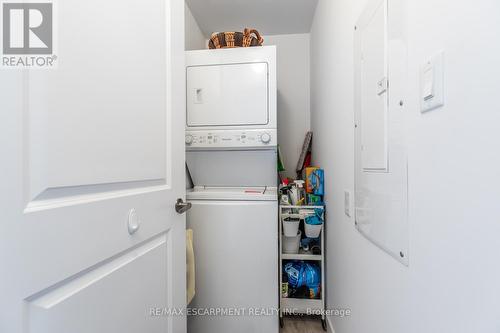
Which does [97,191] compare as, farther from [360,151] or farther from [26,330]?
[360,151]

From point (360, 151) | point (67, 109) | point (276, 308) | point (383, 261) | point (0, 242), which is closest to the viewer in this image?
point (0, 242)

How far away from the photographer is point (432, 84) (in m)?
0.59

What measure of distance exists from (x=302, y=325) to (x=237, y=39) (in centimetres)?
234

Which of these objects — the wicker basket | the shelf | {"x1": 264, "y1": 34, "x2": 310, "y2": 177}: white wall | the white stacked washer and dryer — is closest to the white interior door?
the white stacked washer and dryer

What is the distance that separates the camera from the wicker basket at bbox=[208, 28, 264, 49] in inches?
74.0

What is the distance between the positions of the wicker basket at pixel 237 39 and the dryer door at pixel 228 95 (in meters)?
0.20

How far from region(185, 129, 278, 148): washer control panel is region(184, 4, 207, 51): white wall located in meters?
0.93

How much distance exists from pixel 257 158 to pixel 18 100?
5.05 ft

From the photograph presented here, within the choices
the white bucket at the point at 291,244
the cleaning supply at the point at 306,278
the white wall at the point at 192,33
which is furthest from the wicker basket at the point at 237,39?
the cleaning supply at the point at 306,278

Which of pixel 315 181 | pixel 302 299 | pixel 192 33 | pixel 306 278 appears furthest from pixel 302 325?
pixel 192 33

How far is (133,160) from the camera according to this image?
0.84 meters

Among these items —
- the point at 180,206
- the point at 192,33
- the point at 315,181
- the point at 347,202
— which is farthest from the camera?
the point at 192,33

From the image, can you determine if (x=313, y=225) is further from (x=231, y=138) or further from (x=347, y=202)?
(x=231, y=138)

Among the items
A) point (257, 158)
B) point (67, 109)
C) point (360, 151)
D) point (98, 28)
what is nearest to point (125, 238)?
point (67, 109)
